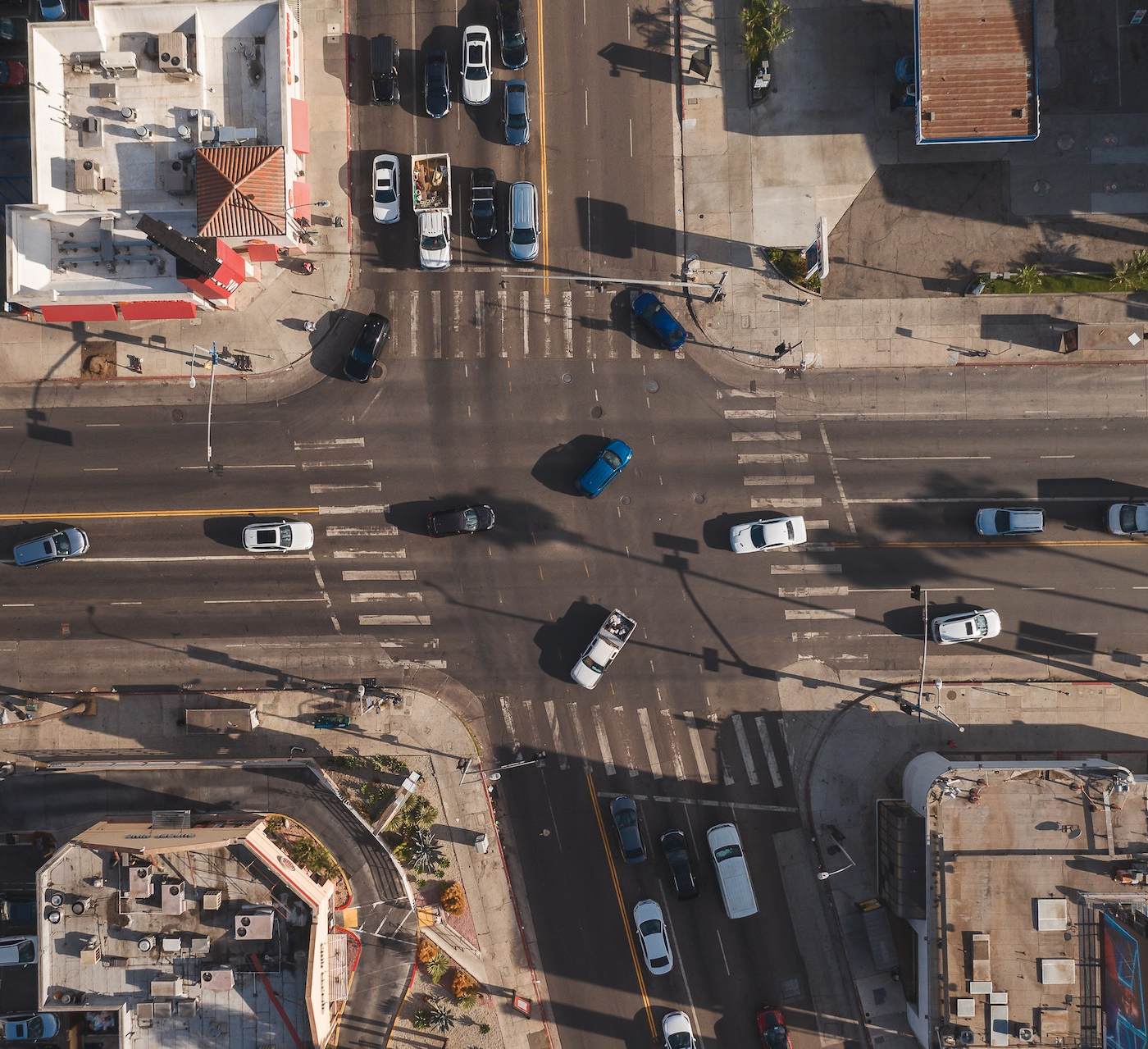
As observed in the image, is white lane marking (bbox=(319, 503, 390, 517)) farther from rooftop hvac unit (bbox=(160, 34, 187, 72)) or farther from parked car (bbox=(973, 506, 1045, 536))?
parked car (bbox=(973, 506, 1045, 536))

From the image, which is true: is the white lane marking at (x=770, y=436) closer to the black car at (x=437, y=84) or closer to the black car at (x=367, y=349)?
the black car at (x=367, y=349)

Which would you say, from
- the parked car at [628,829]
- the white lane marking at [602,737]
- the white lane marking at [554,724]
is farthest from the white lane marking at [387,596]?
the parked car at [628,829]

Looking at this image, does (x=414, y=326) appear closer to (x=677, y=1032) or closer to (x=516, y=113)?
(x=516, y=113)

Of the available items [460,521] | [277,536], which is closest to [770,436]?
[460,521]

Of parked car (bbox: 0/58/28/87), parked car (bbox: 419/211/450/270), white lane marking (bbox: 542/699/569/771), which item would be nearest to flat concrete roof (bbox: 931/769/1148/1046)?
white lane marking (bbox: 542/699/569/771)

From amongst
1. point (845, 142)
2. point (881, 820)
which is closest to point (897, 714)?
point (881, 820)

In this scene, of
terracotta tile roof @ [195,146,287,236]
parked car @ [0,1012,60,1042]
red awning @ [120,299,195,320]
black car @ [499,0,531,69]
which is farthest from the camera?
black car @ [499,0,531,69]

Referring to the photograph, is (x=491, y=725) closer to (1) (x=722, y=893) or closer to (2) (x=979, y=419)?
(1) (x=722, y=893)
